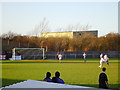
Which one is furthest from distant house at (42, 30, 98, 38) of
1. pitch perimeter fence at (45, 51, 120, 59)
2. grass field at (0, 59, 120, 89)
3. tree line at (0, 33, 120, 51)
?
grass field at (0, 59, 120, 89)

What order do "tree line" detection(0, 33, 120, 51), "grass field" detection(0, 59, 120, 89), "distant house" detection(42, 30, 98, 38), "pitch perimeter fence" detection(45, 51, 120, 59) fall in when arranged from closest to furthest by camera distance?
"grass field" detection(0, 59, 120, 89)
"pitch perimeter fence" detection(45, 51, 120, 59)
"tree line" detection(0, 33, 120, 51)
"distant house" detection(42, 30, 98, 38)

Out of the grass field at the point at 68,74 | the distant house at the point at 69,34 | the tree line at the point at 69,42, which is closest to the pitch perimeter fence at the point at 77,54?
the tree line at the point at 69,42

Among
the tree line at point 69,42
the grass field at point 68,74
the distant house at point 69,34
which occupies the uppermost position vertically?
the distant house at point 69,34

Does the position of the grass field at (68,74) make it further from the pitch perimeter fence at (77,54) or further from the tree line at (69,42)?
the tree line at (69,42)

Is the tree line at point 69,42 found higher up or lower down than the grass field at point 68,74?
higher up

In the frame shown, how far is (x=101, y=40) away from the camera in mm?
37125

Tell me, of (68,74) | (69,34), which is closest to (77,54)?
(69,34)

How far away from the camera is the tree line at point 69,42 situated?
36062 mm

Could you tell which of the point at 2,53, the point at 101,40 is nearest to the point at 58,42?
the point at 101,40

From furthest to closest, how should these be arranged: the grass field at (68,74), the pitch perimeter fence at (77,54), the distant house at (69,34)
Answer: the distant house at (69,34), the pitch perimeter fence at (77,54), the grass field at (68,74)

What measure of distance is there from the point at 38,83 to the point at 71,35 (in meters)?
38.7

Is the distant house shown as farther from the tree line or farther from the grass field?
the grass field

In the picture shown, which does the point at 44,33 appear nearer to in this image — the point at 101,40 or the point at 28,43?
the point at 28,43

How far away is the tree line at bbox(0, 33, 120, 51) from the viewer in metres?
36.1
